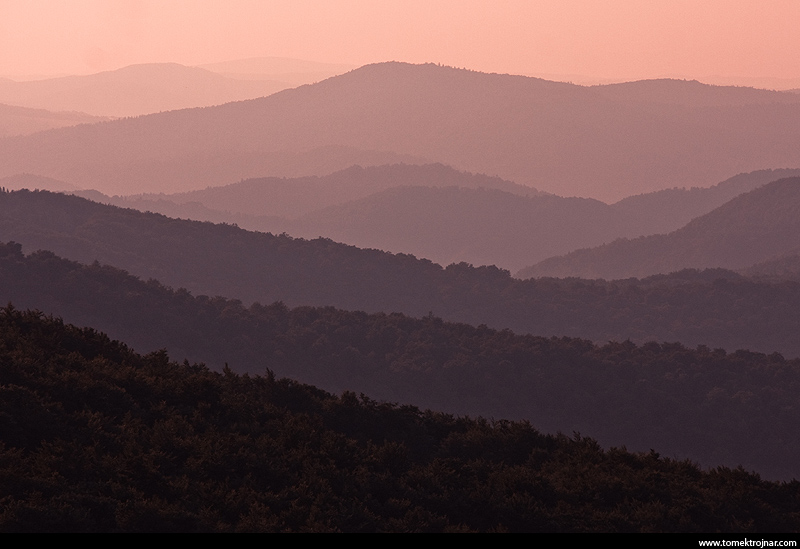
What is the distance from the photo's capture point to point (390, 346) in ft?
273

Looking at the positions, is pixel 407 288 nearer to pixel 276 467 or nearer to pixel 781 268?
pixel 781 268

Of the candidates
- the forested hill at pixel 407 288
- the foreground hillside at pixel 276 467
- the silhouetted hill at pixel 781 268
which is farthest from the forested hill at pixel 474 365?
the silhouetted hill at pixel 781 268

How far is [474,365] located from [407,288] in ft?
143

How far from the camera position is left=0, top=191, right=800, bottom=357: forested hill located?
372 ft

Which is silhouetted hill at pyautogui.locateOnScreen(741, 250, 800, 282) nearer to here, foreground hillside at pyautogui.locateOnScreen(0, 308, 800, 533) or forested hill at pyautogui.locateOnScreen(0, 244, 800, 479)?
forested hill at pyautogui.locateOnScreen(0, 244, 800, 479)

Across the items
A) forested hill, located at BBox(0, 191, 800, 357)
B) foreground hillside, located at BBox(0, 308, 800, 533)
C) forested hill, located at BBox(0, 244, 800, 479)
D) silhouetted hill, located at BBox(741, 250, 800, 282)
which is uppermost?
silhouetted hill, located at BBox(741, 250, 800, 282)

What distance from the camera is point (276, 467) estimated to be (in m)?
19.5

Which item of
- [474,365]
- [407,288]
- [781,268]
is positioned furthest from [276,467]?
[781,268]

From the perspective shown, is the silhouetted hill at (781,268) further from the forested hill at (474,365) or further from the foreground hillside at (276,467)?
the foreground hillside at (276,467)

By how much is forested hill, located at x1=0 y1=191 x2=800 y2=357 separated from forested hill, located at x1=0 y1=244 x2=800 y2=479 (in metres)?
31.1

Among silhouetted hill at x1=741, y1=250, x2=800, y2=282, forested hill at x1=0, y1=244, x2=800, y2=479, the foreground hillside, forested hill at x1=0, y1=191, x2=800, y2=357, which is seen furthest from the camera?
silhouetted hill at x1=741, y1=250, x2=800, y2=282

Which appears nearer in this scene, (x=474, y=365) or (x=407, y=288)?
(x=474, y=365)

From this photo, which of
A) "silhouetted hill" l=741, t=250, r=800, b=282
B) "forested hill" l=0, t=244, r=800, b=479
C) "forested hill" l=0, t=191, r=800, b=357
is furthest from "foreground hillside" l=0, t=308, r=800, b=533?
"silhouetted hill" l=741, t=250, r=800, b=282

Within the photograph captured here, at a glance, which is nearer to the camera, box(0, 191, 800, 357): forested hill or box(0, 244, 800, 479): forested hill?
box(0, 244, 800, 479): forested hill
